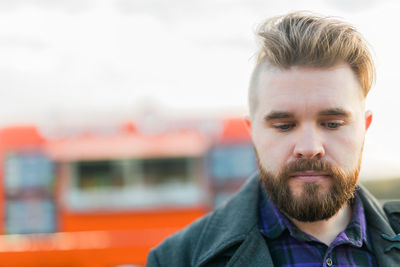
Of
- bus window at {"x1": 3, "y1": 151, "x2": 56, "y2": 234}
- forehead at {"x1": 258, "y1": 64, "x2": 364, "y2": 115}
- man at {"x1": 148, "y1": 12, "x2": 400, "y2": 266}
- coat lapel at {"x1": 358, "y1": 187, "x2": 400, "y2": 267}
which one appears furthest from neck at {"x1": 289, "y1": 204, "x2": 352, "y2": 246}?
bus window at {"x1": 3, "y1": 151, "x2": 56, "y2": 234}

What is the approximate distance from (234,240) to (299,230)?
8.4 inches

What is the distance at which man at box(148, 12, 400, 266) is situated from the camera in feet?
4.48

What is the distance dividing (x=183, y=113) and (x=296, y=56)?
4.88m

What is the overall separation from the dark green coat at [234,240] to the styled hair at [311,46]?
360 mm

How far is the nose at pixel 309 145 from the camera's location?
1.34 metres

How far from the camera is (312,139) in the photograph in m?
1.35

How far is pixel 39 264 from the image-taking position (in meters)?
4.54

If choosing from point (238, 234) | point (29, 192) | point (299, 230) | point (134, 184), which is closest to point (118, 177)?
point (134, 184)

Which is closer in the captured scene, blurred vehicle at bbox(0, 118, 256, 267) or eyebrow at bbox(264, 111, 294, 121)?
eyebrow at bbox(264, 111, 294, 121)

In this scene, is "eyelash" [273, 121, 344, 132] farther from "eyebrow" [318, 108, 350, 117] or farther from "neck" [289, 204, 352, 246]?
"neck" [289, 204, 352, 246]

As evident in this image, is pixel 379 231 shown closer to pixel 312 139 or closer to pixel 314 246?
pixel 314 246

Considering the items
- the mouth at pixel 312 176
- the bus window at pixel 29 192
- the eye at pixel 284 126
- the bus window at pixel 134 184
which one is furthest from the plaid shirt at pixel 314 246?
the bus window at pixel 29 192

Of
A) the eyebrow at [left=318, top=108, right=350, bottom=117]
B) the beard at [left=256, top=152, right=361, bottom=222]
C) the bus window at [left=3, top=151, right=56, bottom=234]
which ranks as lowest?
the bus window at [left=3, top=151, right=56, bottom=234]

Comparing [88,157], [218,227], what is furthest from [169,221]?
[218,227]
